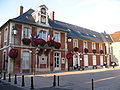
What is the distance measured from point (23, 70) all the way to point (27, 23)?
18.9 feet

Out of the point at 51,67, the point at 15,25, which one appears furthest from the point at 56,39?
the point at 15,25

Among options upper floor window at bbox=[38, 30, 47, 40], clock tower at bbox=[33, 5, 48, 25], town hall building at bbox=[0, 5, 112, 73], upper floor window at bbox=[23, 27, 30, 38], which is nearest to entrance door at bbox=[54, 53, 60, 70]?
town hall building at bbox=[0, 5, 112, 73]

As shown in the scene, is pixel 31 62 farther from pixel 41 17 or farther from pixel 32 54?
pixel 41 17

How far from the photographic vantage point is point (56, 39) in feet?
67.5

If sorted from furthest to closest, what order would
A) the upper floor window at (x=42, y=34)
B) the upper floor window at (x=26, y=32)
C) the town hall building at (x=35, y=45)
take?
1. the upper floor window at (x=42, y=34)
2. the upper floor window at (x=26, y=32)
3. the town hall building at (x=35, y=45)

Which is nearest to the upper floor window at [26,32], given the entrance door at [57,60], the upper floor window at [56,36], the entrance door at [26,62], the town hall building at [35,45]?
the town hall building at [35,45]

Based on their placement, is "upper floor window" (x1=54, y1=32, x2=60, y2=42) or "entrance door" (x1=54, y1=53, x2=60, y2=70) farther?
"upper floor window" (x1=54, y1=32, x2=60, y2=42)

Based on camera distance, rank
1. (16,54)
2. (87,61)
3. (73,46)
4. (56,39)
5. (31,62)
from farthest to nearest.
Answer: (87,61) → (73,46) → (56,39) → (31,62) → (16,54)

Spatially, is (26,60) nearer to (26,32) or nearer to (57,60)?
(26,32)

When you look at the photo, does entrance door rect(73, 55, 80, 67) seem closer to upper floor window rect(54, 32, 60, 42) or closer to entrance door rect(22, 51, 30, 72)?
upper floor window rect(54, 32, 60, 42)

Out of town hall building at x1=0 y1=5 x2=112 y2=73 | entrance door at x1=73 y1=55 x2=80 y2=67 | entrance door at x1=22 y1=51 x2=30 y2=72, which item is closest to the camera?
town hall building at x1=0 y1=5 x2=112 y2=73

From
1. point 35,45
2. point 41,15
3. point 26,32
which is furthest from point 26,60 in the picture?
point 41,15

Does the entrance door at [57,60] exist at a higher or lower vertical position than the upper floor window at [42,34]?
lower

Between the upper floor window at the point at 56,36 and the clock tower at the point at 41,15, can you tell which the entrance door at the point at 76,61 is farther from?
the clock tower at the point at 41,15
